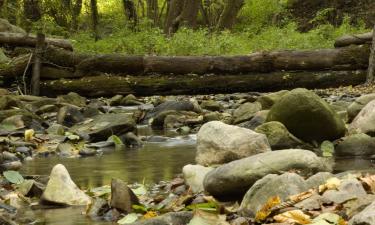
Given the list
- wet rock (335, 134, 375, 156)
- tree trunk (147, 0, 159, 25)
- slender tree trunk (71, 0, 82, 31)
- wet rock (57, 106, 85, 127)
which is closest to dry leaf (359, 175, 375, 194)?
wet rock (335, 134, 375, 156)

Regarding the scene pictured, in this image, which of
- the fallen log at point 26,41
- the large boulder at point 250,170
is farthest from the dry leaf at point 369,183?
the fallen log at point 26,41

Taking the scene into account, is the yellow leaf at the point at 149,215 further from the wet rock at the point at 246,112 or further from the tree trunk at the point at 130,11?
the tree trunk at the point at 130,11

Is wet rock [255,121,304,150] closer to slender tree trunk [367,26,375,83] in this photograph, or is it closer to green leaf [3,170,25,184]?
green leaf [3,170,25,184]

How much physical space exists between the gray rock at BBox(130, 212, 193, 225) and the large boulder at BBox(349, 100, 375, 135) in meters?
3.41

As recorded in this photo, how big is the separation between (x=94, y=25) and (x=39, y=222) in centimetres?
2114

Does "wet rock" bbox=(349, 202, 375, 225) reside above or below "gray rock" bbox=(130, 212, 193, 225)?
above

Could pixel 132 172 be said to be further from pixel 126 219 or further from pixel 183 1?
pixel 183 1

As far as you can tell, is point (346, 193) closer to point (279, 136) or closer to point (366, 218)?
point (366, 218)

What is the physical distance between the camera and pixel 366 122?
21.0 ft

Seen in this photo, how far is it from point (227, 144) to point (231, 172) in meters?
1.05

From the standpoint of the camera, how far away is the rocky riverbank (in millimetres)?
3322

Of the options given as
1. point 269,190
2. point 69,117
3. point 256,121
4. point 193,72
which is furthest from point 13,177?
point 193,72

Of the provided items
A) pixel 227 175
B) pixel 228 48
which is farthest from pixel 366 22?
pixel 227 175

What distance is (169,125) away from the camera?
379 inches
